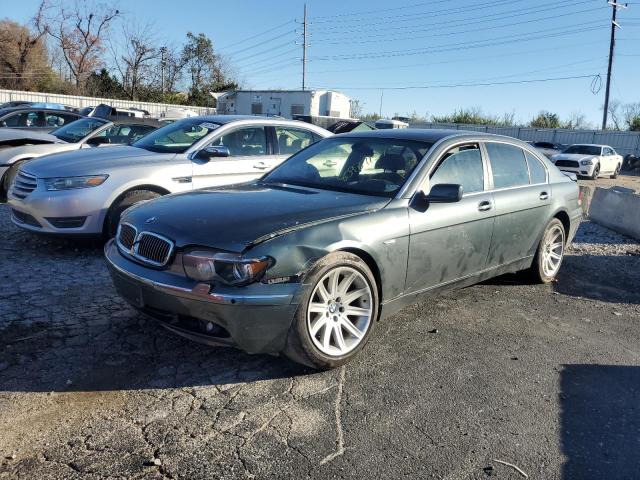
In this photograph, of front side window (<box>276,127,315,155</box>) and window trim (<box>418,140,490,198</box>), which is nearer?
window trim (<box>418,140,490,198</box>)

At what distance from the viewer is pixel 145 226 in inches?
144

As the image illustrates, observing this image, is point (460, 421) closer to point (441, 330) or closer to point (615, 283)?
point (441, 330)

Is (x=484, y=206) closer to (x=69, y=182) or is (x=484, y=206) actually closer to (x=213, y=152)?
(x=213, y=152)

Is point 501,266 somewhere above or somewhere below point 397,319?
above

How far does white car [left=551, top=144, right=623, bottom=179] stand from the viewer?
22.9 meters

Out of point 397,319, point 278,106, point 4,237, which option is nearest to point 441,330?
point 397,319

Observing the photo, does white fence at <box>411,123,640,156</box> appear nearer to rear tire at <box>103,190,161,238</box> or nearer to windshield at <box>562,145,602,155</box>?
windshield at <box>562,145,602,155</box>

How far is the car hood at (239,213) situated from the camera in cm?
334

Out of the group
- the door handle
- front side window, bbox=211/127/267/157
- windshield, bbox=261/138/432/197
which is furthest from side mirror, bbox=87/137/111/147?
the door handle

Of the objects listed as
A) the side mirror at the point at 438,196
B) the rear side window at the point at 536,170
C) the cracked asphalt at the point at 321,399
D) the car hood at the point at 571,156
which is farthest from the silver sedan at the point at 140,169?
the car hood at the point at 571,156

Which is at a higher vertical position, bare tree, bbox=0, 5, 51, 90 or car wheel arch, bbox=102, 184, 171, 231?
bare tree, bbox=0, 5, 51, 90

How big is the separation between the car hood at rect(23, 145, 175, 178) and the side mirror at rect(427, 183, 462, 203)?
356 cm

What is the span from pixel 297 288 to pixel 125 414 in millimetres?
1186

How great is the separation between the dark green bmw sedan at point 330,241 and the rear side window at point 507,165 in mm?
18
